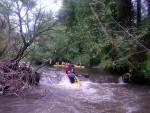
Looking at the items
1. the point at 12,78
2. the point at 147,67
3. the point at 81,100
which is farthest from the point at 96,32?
the point at 12,78

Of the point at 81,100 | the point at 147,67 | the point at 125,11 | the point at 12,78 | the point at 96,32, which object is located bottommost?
the point at 81,100

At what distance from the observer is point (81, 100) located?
11992 millimetres

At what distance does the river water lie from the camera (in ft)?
34.2

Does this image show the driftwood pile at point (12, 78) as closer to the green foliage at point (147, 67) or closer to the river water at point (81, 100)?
the river water at point (81, 100)

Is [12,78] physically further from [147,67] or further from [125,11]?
[125,11]

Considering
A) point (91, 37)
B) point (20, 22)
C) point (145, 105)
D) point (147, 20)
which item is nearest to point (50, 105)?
point (145, 105)

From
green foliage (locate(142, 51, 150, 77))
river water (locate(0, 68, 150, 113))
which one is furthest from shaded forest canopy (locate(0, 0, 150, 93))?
river water (locate(0, 68, 150, 113))

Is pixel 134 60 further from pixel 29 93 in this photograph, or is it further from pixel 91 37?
pixel 29 93

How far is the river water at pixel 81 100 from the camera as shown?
411 inches

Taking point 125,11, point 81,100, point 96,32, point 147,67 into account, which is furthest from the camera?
point 125,11

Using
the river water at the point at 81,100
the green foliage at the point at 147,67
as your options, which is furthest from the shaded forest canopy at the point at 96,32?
the river water at the point at 81,100

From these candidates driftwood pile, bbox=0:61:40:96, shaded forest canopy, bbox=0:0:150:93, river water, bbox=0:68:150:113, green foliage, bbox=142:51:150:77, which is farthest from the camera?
green foliage, bbox=142:51:150:77

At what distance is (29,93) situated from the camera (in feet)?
41.9

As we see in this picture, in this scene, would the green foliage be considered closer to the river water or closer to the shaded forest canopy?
the shaded forest canopy
